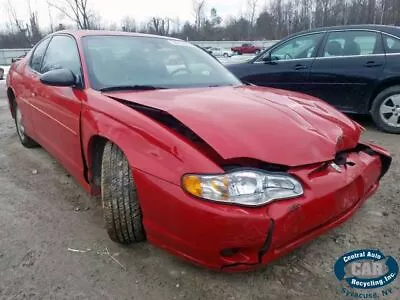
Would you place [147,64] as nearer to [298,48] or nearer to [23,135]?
[23,135]

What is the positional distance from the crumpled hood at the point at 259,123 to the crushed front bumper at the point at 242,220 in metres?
0.13

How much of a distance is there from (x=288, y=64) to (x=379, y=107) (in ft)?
4.76

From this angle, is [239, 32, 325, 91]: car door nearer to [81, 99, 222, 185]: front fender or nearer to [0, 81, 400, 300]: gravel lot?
[0, 81, 400, 300]: gravel lot

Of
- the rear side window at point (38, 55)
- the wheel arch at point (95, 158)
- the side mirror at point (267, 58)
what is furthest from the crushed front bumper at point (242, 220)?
the side mirror at point (267, 58)

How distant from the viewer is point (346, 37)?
17.0 ft

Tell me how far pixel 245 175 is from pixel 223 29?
206 ft

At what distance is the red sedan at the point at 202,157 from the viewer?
1757 millimetres

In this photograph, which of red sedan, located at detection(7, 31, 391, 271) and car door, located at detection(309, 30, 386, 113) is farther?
car door, located at detection(309, 30, 386, 113)

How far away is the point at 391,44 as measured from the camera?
477 cm

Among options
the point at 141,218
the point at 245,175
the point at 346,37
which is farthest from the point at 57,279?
the point at 346,37

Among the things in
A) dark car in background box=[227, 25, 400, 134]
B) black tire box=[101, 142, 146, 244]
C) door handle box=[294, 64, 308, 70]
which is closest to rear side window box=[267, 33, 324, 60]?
dark car in background box=[227, 25, 400, 134]

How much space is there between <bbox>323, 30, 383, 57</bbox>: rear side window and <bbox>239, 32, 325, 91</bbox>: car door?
19cm

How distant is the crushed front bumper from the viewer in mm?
1705

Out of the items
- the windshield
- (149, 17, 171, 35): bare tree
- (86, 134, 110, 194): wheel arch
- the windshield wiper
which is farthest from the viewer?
→ (149, 17, 171, 35): bare tree
